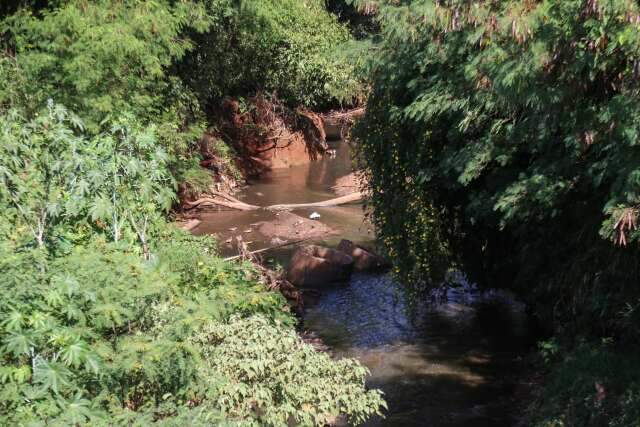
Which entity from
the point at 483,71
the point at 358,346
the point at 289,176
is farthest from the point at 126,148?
the point at 289,176

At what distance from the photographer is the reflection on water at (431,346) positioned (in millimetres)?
10367

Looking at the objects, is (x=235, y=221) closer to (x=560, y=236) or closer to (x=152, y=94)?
(x=152, y=94)

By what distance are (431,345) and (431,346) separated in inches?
1.9

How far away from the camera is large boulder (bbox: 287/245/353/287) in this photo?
52.7 ft

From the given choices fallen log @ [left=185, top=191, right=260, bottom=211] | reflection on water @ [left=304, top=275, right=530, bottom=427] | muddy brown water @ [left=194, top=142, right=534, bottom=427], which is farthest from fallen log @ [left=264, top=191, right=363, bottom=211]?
reflection on water @ [left=304, top=275, right=530, bottom=427]

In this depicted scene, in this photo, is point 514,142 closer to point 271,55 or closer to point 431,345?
point 431,345

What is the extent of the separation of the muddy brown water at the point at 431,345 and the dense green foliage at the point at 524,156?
1.21 m

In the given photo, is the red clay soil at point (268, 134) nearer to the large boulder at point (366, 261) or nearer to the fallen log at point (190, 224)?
the fallen log at point (190, 224)

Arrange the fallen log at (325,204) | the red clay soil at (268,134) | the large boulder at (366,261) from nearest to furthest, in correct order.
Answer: the large boulder at (366,261) → the fallen log at (325,204) → the red clay soil at (268,134)

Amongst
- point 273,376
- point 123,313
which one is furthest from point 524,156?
point 123,313

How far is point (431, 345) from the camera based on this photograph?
41.5 feet

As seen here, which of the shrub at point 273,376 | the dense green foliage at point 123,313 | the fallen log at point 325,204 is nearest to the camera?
the dense green foliage at point 123,313

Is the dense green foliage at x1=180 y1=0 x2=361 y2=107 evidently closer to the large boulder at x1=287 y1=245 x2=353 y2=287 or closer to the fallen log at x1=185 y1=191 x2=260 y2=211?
the fallen log at x1=185 y1=191 x2=260 y2=211

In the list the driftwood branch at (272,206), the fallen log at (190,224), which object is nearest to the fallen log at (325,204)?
the driftwood branch at (272,206)
